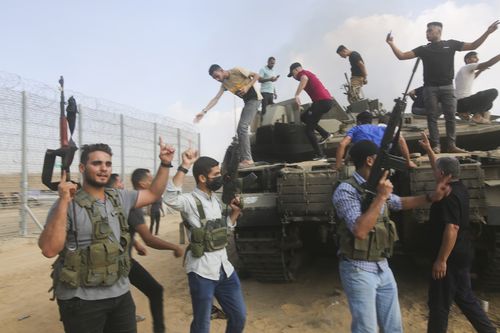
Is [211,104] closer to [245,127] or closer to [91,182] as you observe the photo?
[245,127]

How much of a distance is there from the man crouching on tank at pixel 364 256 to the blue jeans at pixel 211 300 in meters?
0.85

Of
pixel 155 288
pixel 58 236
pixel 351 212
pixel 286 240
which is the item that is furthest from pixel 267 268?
pixel 58 236

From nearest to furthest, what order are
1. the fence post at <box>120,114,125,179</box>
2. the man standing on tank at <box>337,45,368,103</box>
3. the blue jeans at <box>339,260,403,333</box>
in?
the blue jeans at <box>339,260,403,333</box>
the man standing on tank at <box>337,45,368,103</box>
the fence post at <box>120,114,125,179</box>

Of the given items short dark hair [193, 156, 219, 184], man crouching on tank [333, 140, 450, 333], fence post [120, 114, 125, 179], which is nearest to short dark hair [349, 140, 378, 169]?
man crouching on tank [333, 140, 450, 333]

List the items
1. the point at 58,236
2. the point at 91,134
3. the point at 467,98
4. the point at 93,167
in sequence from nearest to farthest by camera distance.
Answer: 1. the point at 58,236
2. the point at 93,167
3. the point at 467,98
4. the point at 91,134

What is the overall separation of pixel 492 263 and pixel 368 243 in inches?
101

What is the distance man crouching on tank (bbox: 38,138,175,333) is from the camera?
241cm

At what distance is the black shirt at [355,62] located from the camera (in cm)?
783

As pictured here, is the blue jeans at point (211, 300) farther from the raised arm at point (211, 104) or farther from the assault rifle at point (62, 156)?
the raised arm at point (211, 104)

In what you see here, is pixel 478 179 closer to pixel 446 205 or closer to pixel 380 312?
pixel 446 205

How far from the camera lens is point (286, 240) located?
5305 millimetres

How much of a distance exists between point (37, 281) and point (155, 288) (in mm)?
3890

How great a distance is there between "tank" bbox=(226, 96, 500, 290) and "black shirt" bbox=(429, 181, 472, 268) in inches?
25.1

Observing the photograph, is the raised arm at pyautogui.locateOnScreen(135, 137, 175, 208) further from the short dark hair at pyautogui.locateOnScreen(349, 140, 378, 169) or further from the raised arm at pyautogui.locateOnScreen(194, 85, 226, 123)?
the raised arm at pyautogui.locateOnScreen(194, 85, 226, 123)
